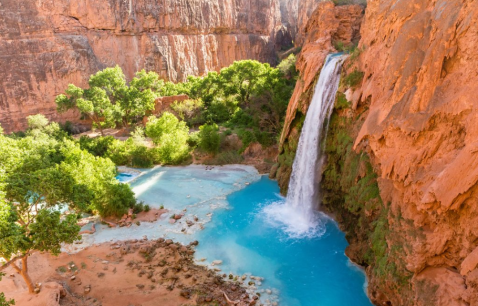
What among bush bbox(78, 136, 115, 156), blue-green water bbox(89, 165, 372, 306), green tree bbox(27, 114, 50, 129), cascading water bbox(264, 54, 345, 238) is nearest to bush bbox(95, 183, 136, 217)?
blue-green water bbox(89, 165, 372, 306)

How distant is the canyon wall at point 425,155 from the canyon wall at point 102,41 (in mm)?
35441

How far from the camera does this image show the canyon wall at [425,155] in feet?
21.1

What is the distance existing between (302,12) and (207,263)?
44.3 meters

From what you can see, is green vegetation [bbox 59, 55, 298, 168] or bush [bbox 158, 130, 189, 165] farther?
green vegetation [bbox 59, 55, 298, 168]

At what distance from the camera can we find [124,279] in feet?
36.8

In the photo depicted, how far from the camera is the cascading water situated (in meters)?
15.3

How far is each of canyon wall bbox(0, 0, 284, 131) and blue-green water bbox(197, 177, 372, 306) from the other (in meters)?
29.2

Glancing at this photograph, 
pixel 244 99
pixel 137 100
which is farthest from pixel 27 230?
pixel 244 99

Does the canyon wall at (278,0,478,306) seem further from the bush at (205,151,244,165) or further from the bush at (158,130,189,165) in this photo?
the bush at (158,130,189,165)

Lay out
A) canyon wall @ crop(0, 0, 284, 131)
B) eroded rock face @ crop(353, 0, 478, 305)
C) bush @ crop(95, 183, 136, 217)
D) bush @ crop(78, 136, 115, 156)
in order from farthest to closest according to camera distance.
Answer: canyon wall @ crop(0, 0, 284, 131) → bush @ crop(78, 136, 115, 156) → bush @ crop(95, 183, 136, 217) → eroded rock face @ crop(353, 0, 478, 305)

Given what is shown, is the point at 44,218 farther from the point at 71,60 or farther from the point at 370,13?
the point at 71,60

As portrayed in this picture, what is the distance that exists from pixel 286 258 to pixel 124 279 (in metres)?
6.66

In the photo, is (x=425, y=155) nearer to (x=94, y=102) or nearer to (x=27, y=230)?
(x=27, y=230)

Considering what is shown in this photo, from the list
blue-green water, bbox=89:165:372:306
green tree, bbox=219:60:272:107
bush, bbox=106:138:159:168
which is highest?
green tree, bbox=219:60:272:107
